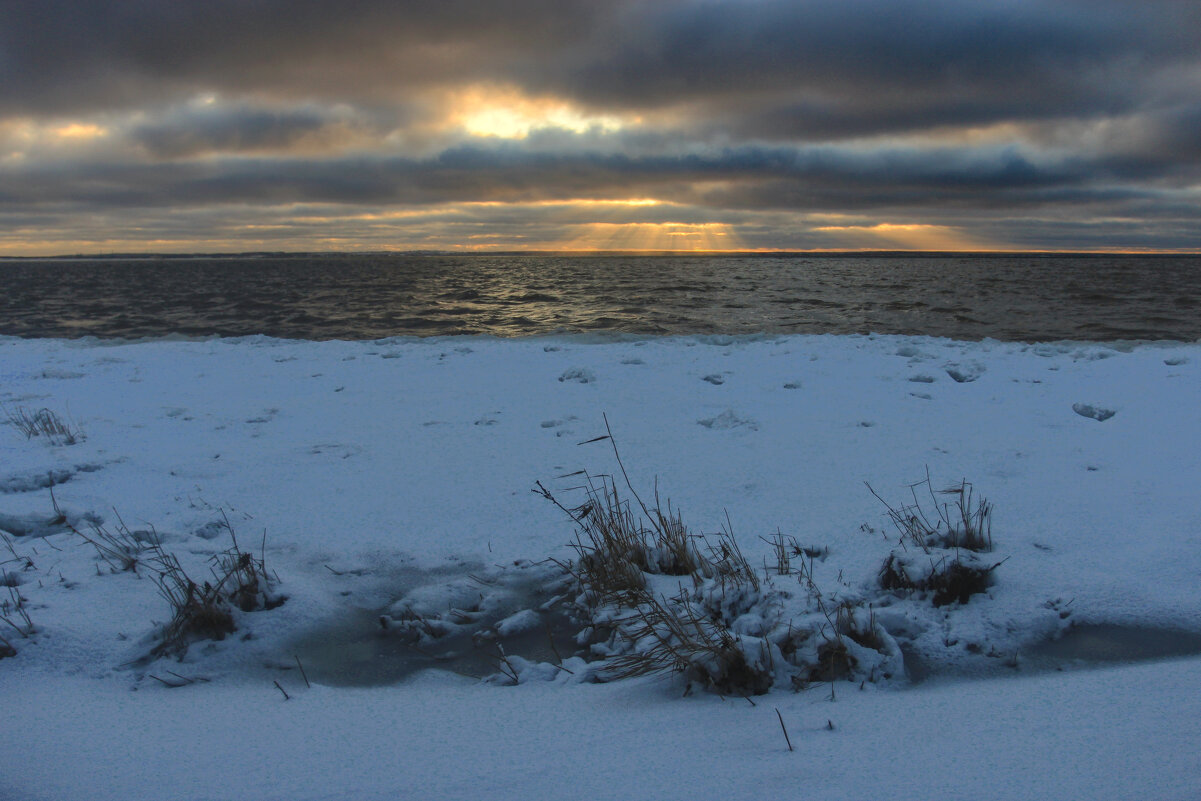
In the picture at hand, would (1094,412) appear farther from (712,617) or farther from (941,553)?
(712,617)

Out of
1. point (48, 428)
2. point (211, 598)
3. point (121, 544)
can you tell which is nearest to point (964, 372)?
point (211, 598)

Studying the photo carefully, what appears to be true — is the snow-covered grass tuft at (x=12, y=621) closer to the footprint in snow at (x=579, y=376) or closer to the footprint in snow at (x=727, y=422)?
the footprint in snow at (x=727, y=422)

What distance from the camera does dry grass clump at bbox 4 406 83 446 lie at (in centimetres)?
518

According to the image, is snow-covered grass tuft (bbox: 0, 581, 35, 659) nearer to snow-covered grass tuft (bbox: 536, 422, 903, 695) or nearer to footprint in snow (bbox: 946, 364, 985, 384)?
snow-covered grass tuft (bbox: 536, 422, 903, 695)

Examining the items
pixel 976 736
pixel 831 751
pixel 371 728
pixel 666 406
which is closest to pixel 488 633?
pixel 371 728

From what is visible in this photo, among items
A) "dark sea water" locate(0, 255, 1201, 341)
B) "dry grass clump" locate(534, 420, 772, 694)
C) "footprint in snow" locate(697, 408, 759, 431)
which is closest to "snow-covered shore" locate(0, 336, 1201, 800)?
"footprint in snow" locate(697, 408, 759, 431)

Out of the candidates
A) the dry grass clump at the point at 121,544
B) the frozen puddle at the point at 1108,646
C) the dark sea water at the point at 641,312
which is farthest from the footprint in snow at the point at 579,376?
the dark sea water at the point at 641,312

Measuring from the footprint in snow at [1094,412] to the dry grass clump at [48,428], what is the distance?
8.53 m

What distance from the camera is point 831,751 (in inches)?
66.7

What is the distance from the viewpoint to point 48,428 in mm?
5375

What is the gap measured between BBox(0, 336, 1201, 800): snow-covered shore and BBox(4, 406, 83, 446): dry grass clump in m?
0.10

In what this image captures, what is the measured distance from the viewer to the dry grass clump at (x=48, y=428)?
518cm

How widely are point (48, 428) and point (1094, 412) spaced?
9.00 meters

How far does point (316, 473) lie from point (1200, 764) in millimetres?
4605
